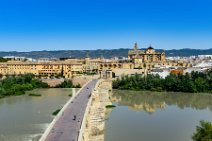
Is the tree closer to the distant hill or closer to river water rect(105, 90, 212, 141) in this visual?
river water rect(105, 90, 212, 141)

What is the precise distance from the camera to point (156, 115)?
21797mm

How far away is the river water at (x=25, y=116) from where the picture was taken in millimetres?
16172

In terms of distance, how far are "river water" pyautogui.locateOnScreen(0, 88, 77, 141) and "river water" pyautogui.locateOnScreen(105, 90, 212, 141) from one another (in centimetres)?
304

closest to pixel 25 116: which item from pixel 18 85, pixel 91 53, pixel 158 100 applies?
pixel 158 100

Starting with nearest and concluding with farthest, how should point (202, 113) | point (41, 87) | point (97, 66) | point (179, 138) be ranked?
point (179, 138)
point (202, 113)
point (41, 87)
point (97, 66)

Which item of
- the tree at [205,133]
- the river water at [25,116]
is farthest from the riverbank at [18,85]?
the tree at [205,133]

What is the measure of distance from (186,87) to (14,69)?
24149mm

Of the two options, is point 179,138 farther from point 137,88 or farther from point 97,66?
point 97,66

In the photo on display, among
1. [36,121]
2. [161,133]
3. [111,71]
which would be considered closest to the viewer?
[161,133]

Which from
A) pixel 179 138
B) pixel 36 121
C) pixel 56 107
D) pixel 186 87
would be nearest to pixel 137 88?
pixel 186 87

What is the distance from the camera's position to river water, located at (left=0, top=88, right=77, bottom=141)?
637 inches

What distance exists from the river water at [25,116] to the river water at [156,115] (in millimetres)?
3036

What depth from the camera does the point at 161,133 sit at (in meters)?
16.7

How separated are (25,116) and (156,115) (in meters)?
6.84
